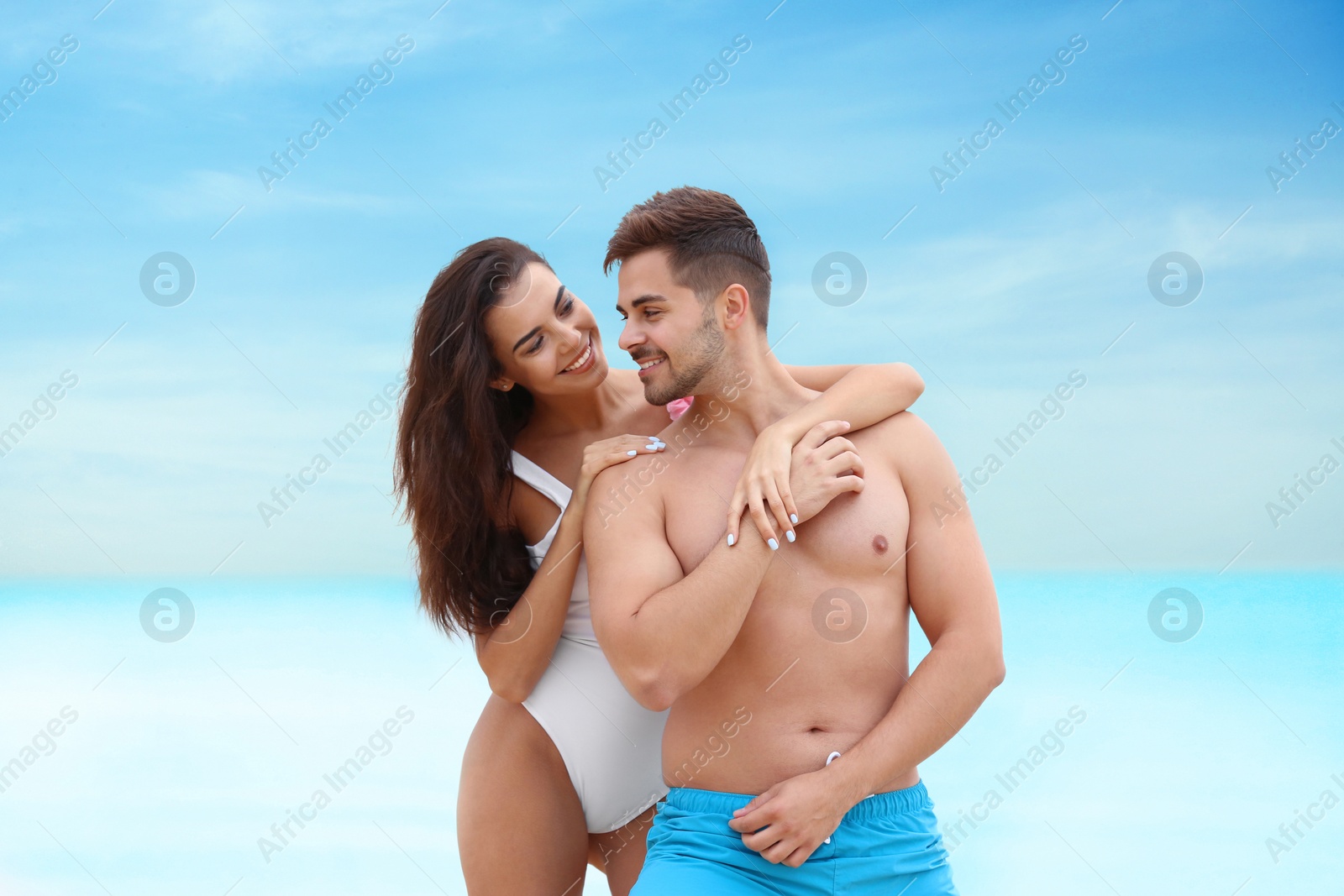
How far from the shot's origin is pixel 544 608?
284 centimetres

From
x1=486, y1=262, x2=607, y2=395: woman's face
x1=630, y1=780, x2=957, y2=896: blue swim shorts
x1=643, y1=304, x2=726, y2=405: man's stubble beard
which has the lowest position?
x1=630, y1=780, x2=957, y2=896: blue swim shorts

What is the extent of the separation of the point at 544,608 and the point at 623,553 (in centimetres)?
54

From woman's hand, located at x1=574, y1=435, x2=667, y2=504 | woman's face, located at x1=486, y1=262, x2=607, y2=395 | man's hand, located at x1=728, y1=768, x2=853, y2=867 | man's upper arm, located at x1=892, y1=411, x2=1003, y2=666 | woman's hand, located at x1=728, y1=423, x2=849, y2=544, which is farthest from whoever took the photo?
woman's face, located at x1=486, y1=262, x2=607, y2=395

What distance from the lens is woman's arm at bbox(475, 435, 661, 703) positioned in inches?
107

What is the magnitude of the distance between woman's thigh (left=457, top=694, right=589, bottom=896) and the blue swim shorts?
2.31 ft

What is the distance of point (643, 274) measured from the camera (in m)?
2.60

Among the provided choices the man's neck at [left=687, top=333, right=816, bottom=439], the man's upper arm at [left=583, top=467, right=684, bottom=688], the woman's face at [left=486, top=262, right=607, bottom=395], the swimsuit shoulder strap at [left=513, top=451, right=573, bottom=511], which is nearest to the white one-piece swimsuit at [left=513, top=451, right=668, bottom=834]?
the swimsuit shoulder strap at [left=513, top=451, right=573, bottom=511]

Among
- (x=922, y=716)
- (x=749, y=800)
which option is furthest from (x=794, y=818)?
(x=922, y=716)

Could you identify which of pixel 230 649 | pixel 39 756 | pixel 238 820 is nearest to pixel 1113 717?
pixel 238 820

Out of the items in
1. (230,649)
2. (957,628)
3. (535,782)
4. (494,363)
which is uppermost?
(957,628)

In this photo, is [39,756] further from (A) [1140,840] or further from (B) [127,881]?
(A) [1140,840]

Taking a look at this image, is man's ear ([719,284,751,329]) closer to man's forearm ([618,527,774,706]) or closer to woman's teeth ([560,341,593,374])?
woman's teeth ([560,341,593,374])

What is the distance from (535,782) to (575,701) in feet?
0.81

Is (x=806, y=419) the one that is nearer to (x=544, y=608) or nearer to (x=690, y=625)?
(x=690, y=625)
